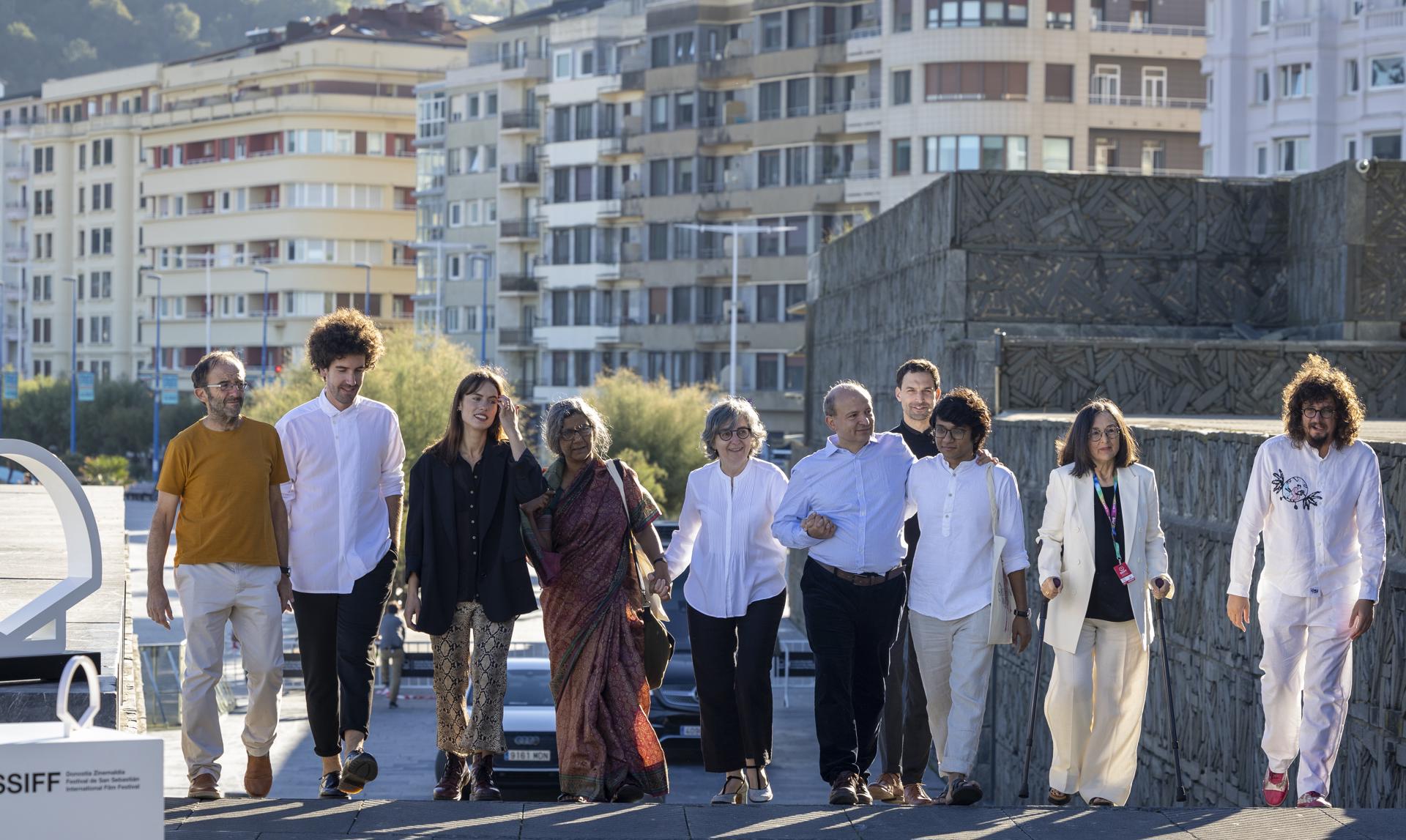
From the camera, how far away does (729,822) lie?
26.0 ft

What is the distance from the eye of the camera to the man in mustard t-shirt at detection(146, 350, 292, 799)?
28.2ft

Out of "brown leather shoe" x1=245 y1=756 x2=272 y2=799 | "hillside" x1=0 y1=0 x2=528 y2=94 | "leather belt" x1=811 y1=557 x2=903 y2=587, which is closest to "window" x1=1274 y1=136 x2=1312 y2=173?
"leather belt" x1=811 y1=557 x2=903 y2=587

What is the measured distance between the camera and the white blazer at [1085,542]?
354 inches

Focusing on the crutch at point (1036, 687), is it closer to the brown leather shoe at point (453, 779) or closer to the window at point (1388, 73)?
the brown leather shoe at point (453, 779)

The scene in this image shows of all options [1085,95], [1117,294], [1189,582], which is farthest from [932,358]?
[1085,95]

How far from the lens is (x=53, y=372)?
13525 cm

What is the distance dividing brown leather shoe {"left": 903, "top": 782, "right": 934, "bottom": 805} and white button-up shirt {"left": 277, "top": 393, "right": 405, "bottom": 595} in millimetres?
2601

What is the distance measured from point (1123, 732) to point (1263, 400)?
13965 millimetres

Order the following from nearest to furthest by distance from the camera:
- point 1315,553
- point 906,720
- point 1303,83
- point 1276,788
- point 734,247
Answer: point 1315,553
point 1276,788
point 906,720
point 1303,83
point 734,247

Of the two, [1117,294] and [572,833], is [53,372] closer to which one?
[1117,294]

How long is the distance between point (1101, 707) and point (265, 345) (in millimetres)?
104838

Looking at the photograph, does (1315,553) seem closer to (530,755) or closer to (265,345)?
(530,755)

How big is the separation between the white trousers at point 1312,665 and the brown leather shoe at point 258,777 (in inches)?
174

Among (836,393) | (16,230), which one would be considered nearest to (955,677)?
→ (836,393)
